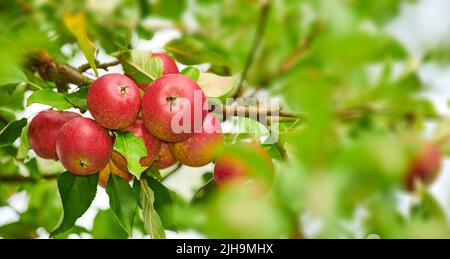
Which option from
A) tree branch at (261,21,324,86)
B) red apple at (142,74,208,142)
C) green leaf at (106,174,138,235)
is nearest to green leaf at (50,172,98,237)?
green leaf at (106,174,138,235)

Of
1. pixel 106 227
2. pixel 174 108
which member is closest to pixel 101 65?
pixel 174 108

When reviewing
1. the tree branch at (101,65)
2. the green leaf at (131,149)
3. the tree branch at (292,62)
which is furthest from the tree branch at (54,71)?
the tree branch at (292,62)

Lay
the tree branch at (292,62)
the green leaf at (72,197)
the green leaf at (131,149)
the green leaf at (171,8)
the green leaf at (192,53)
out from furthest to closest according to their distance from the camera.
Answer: the green leaf at (171,8), the tree branch at (292,62), the green leaf at (192,53), the green leaf at (72,197), the green leaf at (131,149)

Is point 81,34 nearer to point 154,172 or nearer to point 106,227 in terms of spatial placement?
point 154,172

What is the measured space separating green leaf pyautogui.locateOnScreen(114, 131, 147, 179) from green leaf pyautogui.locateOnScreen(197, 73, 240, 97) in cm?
12

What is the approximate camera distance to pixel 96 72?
2.64ft

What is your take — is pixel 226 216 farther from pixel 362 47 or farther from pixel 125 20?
pixel 125 20

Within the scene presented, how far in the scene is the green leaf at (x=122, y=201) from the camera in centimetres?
80

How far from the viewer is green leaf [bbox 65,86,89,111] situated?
2.52ft

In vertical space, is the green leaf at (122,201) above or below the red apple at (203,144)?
below

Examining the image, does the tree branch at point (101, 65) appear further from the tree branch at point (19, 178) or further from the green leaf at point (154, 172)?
the tree branch at point (19, 178)

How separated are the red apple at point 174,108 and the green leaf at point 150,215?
0.27ft

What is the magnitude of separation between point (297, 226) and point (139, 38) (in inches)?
29.2

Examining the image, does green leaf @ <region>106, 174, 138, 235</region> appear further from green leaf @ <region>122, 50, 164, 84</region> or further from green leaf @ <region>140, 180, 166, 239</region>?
green leaf @ <region>122, 50, 164, 84</region>
